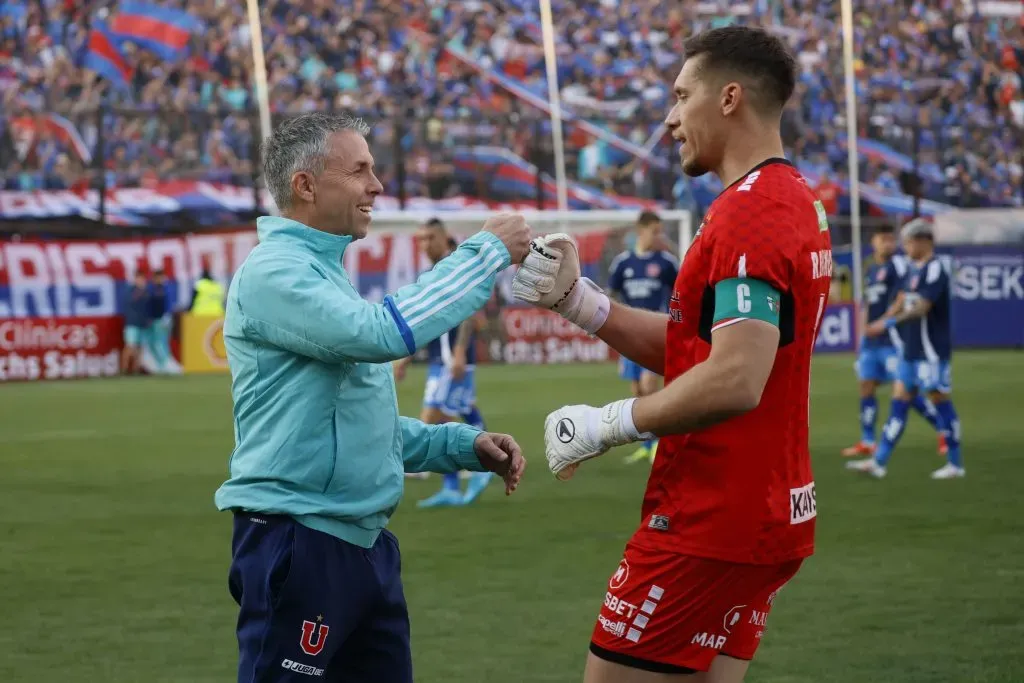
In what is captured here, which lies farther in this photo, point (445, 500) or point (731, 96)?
point (445, 500)

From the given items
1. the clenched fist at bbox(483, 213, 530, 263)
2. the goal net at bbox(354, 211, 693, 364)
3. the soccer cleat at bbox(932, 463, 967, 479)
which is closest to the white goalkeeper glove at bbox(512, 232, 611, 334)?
the clenched fist at bbox(483, 213, 530, 263)

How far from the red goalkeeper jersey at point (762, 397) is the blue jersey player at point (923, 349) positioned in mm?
9783

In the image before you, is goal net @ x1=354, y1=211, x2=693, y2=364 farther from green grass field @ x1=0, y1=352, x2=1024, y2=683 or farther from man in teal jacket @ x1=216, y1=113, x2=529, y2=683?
man in teal jacket @ x1=216, y1=113, x2=529, y2=683

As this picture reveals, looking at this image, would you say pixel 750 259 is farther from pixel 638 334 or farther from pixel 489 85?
pixel 489 85

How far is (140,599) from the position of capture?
318 inches

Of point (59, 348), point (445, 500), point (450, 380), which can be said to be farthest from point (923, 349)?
point (59, 348)

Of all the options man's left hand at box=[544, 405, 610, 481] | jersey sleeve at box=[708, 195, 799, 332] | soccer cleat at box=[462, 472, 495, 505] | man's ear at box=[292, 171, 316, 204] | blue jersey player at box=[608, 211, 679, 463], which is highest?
man's ear at box=[292, 171, 316, 204]

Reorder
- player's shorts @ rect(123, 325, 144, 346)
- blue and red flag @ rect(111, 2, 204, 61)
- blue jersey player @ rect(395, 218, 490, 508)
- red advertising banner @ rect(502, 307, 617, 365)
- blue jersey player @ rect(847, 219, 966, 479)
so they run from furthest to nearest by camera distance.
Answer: blue and red flag @ rect(111, 2, 204, 61) < red advertising banner @ rect(502, 307, 617, 365) < player's shorts @ rect(123, 325, 144, 346) < blue jersey player @ rect(847, 219, 966, 479) < blue jersey player @ rect(395, 218, 490, 508)

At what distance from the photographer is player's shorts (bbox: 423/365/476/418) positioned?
1227 centimetres

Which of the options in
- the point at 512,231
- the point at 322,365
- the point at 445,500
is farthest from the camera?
the point at 445,500

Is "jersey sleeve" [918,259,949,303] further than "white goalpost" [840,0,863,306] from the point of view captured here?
No

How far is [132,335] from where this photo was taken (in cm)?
2616

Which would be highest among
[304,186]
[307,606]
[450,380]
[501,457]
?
[304,186]

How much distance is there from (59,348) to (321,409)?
23173 mm
